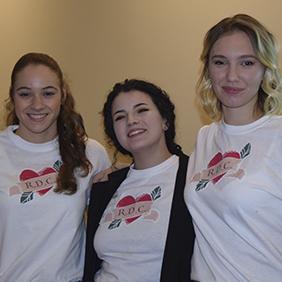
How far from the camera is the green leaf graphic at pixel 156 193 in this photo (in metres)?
1.82

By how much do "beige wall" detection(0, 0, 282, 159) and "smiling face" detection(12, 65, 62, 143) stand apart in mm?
833

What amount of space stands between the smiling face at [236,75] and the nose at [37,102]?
0.76m

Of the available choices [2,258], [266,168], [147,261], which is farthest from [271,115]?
[2,258]

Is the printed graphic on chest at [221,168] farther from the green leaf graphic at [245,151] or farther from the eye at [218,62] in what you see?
the eye at [218,62]

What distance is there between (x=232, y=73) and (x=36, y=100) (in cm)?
87

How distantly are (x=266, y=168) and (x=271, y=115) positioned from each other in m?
0.22

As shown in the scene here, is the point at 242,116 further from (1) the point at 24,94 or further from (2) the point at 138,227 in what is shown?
(1) the point at 24,94

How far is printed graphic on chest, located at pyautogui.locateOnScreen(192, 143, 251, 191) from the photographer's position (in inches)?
60.4

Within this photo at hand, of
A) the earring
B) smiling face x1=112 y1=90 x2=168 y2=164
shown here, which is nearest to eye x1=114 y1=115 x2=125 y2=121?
smiling face x1=112 y1=90 x2=168 y2=164

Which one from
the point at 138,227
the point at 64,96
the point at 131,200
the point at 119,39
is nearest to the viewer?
the point at 138,227

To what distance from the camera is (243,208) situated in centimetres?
146

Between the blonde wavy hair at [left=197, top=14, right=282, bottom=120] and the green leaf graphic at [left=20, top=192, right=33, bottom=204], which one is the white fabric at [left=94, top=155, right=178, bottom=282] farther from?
the blonde wavy hair at [left=197, top=14, right=282, bottom=120]

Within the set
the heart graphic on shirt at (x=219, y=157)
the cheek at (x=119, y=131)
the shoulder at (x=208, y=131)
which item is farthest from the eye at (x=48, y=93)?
the heart graphic on shirt at (x=219, y=157)

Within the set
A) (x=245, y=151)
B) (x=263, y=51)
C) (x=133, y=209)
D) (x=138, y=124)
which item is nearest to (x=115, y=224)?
(x=133, y=209)
